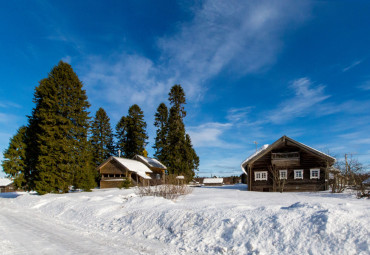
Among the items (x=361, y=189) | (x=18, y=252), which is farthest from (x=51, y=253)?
(x=361, y=189)

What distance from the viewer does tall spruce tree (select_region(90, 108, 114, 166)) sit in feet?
167

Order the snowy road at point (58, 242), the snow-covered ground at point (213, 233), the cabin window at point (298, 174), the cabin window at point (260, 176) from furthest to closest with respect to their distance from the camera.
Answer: the cabin window at point (260, 176)
the cabin window at point (298, 174)
the snowy road at point (58, 242)
the snow-covered ground at point (213, 233)

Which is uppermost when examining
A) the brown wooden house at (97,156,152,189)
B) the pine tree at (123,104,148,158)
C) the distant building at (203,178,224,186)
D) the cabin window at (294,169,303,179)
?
the pine tree at (123,104,148,158)

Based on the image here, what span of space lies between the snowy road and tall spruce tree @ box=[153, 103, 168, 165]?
40.0m

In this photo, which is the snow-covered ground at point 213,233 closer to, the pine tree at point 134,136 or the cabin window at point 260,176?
the cabin window at point 260,176

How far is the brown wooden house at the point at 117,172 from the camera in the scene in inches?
1622

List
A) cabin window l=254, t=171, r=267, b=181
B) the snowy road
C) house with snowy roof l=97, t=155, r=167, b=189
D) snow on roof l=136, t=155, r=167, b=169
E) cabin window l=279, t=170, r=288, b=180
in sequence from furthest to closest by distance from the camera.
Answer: snow on roof l=136, t=155, r=167, b=169 < house with snowy roof l=97, t=155, r=167, b=189 < cabin window l=254, t=171, r=267, b=181 < cabin window l=279, t=170, r=288, b=180 < the snowy road

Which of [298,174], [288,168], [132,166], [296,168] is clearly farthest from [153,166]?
[298,174]

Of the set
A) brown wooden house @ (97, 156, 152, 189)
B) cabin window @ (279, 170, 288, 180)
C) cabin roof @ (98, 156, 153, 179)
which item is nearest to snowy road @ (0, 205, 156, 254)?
cabin window @ (279, 170, 288, 180)

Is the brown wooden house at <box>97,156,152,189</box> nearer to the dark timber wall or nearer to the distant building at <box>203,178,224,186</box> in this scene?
the dark timber wall

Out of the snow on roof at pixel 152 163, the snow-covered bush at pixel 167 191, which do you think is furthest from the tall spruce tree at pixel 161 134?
the snow-covered bush at pixel 167 191

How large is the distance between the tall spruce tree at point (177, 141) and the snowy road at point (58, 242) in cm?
3384

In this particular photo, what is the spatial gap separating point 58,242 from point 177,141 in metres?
37.5

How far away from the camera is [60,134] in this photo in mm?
29297
